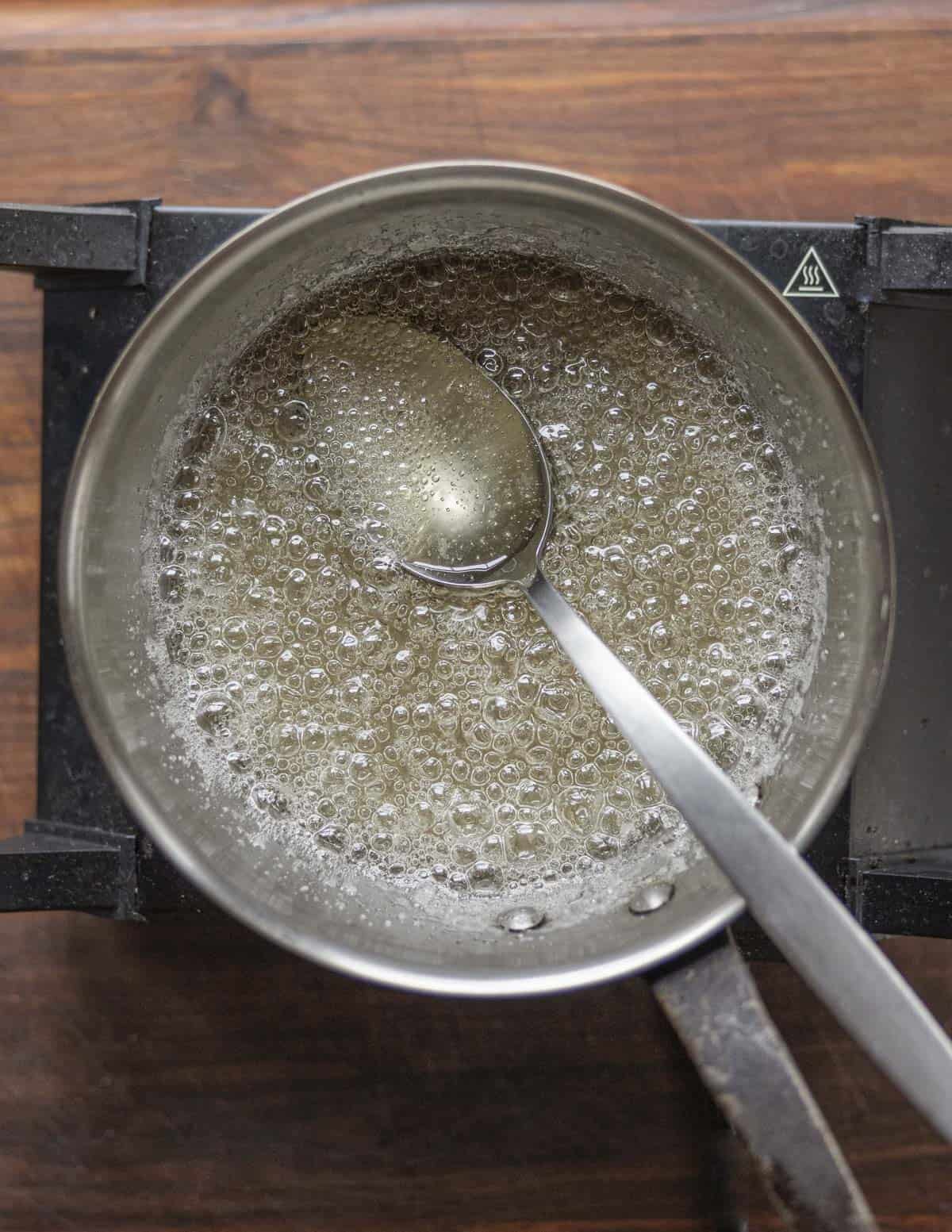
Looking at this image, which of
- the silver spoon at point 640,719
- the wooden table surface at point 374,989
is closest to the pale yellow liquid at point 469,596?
the silver spoon at point 640,719

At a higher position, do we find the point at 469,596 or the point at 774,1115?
the point at 469,596

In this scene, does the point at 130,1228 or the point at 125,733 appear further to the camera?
the point at 130,1228

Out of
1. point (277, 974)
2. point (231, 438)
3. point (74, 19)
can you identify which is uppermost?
point (74, 19)

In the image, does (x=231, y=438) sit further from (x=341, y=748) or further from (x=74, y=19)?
(x=74, y=19)

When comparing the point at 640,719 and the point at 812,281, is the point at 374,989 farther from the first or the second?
the point at 812,281

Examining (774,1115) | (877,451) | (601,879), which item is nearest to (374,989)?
(601,879)

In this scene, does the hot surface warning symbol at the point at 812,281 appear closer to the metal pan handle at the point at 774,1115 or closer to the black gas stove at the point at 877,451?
the black gas stove at the point at 877,451

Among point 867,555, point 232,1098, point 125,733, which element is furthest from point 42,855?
point 867,555
